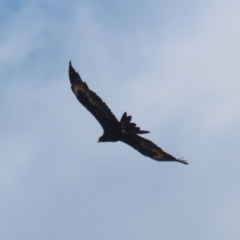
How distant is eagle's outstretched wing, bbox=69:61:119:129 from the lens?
1554 cm

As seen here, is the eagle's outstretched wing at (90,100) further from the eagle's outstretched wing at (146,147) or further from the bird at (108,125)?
the eagle's outstretched wing at (146,147)

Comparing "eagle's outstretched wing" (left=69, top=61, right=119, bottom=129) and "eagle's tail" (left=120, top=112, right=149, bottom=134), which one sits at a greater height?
"eagle's outstretched wing" (left=69, top=61, right=119, bottom=129)

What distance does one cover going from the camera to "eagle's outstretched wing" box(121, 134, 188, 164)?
15312 mm

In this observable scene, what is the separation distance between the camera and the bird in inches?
607

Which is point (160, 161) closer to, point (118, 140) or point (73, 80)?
point (118, 140)

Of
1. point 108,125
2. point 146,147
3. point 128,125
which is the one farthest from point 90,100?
point 146,147

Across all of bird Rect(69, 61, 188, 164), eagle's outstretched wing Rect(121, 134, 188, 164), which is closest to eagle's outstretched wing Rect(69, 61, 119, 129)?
bird Rect(69, 61, 188, 164)

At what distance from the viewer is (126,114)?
48.5 feet

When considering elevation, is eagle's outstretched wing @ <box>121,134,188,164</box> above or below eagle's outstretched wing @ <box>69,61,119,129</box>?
below

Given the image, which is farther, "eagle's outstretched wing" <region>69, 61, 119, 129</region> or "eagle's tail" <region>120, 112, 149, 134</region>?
"eagle's outstretched wing" <region>69, 61, 119, 129</region>

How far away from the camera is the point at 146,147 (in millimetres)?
15906

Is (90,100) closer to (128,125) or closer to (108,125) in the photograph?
(108,125)

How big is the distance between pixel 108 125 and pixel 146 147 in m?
1.45

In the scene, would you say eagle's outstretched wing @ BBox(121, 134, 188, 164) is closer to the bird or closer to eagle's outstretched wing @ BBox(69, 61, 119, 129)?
the bird
